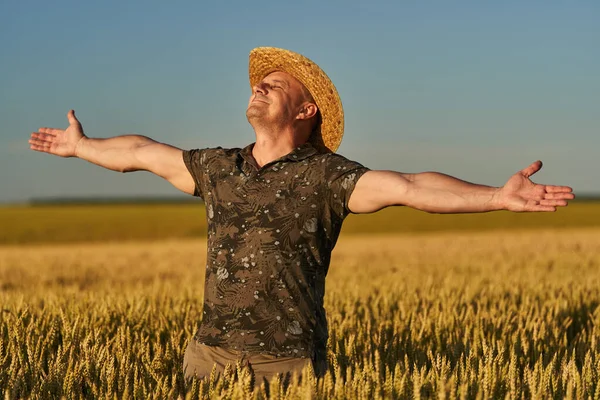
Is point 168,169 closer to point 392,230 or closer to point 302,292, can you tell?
point 302,292

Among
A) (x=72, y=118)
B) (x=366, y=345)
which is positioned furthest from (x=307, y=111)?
(x=366, y=345)

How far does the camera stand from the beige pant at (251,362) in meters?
3.43

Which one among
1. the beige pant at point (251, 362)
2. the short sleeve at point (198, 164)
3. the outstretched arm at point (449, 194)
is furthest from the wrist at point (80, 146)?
the outstretched arm at point (449, 194)

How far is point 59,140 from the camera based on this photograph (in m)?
4.47

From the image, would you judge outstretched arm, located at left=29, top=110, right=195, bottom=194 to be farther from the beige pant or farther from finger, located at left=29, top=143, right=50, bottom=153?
the beige pant

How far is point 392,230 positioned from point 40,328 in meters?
41.4

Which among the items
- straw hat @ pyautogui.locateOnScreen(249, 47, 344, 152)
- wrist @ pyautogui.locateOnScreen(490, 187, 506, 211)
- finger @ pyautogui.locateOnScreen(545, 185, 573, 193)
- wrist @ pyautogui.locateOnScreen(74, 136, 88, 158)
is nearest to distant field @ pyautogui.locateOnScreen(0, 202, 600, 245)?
wrist @ pyautogui.locateOnScreen(74, 136, 88, 158)

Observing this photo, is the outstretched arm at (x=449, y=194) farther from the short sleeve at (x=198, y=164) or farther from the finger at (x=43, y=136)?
the finger at (x=43, y=136)

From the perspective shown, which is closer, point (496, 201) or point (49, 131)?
point (496, 201)

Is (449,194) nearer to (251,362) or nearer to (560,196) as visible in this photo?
(560,196)

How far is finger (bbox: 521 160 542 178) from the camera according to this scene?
2.99 meters

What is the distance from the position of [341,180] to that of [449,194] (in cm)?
51

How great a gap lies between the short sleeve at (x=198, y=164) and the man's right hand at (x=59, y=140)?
847 mm

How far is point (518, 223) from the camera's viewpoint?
51406 mm
